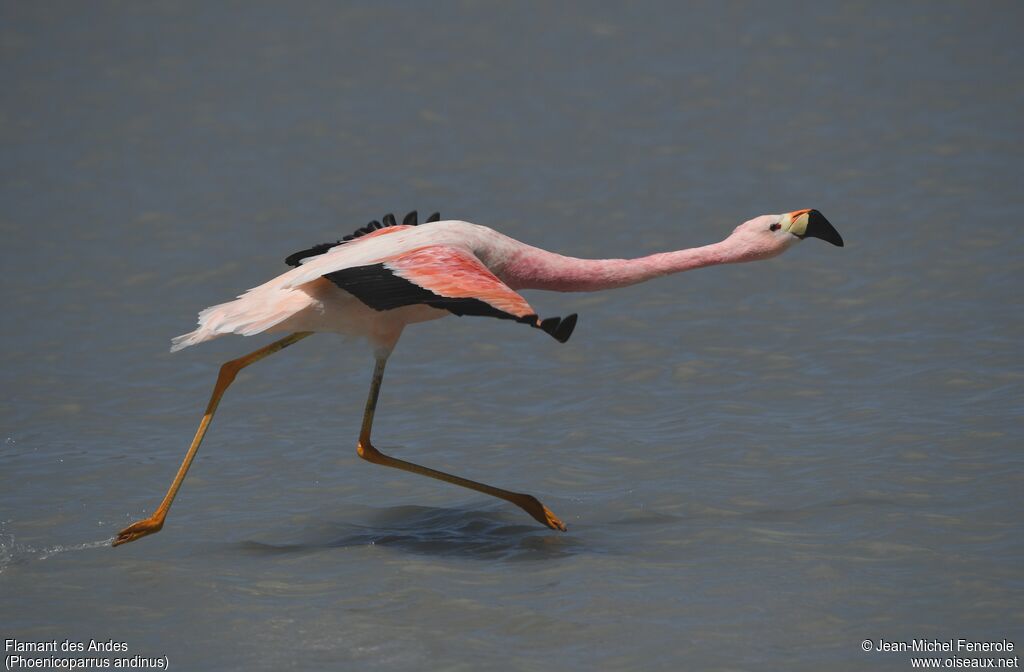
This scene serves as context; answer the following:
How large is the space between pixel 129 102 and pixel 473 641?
1114cm

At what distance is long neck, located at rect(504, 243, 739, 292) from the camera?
275 inches

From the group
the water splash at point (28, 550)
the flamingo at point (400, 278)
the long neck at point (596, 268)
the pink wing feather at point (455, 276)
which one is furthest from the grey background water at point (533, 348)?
the pink wing feather at point (455, 276)

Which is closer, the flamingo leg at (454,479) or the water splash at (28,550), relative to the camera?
the water splash at (28,550)

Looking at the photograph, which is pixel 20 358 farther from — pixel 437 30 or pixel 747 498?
pixel 437 30

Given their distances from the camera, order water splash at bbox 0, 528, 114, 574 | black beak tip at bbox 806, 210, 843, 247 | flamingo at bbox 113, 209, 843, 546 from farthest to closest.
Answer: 1. black beak tip at bbox 806, 210, 843, 247
2. water splash at bbox 0, 528, 114, 574
3. flamingo at bbox 113, 209, 843, 546

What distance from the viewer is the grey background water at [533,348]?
19.3ft

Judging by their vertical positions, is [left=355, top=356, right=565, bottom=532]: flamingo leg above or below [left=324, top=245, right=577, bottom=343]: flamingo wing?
below

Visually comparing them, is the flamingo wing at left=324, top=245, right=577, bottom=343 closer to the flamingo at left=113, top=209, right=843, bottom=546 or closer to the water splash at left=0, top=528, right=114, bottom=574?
the flamingo at left=113, top=209, right=843, bottom=546

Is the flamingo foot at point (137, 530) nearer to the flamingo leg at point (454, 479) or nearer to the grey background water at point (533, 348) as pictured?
the grey background water at point (533, 348)

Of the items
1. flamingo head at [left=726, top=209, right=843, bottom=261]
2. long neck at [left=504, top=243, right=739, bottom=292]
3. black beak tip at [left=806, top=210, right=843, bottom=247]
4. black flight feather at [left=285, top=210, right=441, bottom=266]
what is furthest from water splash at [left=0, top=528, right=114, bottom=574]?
black beak tip at [left=806, top=210, right=843, bottom=247]

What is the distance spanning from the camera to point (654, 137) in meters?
13.6

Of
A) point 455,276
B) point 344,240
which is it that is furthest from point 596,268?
point 344,240

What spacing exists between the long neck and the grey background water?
114 centimetres

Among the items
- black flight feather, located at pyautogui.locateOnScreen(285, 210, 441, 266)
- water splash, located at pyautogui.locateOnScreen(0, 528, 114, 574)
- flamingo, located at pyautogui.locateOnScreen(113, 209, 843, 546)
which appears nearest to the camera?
flamingo, located at pyautogui.locateOnScreen(113, 209, 843, 546)
